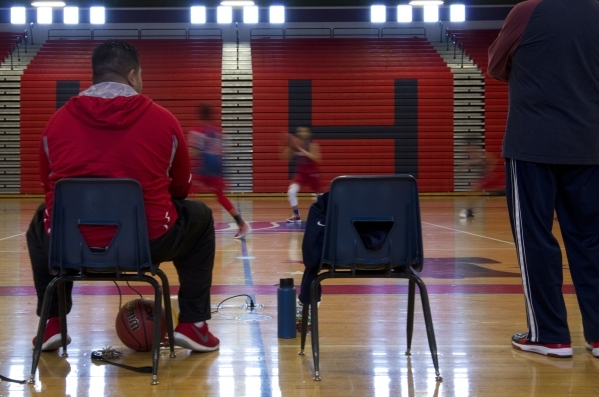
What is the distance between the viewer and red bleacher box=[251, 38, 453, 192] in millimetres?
19078

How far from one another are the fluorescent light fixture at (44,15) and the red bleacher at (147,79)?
1060 millimetres

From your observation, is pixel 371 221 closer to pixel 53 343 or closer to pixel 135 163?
pixel 135 163

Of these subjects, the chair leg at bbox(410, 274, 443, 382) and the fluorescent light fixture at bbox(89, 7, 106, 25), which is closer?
the chair leg at bbox(410, 274, 443, 382)

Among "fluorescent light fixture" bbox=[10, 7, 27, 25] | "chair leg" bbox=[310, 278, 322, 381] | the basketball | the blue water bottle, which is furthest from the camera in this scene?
"fluorescent light fixture" bbox=[10, 7, 27, 25]

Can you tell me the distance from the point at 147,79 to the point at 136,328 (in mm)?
16379

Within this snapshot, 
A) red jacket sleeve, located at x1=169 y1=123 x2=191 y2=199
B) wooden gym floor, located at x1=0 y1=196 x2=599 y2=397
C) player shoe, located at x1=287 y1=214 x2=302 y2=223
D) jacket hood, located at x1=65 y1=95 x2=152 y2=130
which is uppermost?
jacket hood, located at x1=65 y1=95 x2=152 y2=130

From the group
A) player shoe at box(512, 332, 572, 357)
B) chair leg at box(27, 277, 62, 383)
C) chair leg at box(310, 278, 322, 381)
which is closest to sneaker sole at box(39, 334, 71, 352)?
chair leg at box(27, 277, 62, 383)

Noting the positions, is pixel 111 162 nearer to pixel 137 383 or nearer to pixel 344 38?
pixel 137 383

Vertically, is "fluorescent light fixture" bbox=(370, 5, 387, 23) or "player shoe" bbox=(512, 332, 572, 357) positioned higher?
"fluorescent light fixture" bbox=(370, 5, 387, 23)

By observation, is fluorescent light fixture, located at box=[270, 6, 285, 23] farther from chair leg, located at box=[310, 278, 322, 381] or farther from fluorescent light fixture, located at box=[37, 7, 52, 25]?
chair leg, located at box=[310, 278, 322, 381]

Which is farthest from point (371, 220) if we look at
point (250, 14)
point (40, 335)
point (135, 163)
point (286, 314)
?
point (250, 14)

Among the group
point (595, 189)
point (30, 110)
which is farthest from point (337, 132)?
point (595, 189)

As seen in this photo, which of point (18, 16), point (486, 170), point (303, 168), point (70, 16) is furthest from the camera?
point (18, 16)

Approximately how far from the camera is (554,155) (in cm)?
335
